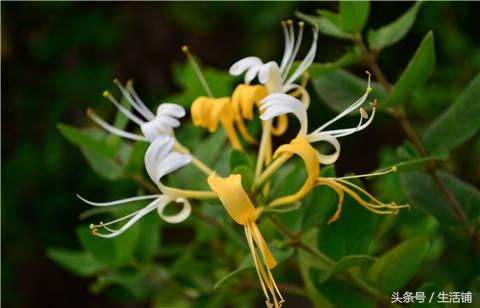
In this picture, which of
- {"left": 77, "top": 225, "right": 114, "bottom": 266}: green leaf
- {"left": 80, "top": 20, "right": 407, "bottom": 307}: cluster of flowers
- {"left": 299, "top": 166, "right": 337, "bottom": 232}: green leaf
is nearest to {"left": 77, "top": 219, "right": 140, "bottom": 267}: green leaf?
{"left": 77, "top": 225, "right": 114, "bottom": 266}: green leaf

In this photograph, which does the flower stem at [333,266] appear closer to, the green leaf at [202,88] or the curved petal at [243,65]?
the curved petal at [243,65]

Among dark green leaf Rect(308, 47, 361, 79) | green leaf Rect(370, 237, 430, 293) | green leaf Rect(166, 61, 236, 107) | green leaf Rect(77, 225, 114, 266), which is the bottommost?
green leaf Rect(370, 237, 430, 293)

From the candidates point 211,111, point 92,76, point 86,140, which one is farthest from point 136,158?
point 92,76

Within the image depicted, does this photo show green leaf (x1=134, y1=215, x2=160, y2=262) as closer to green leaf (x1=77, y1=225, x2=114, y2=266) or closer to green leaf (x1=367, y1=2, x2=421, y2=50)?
green leaf (x1=77, y1=225, x2=114, y2=266)

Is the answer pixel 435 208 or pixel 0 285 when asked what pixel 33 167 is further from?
pixel 435 208

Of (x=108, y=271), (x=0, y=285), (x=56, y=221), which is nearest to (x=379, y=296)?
(x=108, y=271)

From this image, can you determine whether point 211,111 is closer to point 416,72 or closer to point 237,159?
point 237,159
